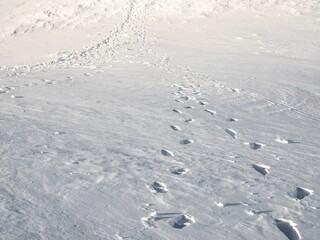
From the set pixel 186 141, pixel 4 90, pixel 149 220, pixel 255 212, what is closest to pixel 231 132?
pixel 186 141

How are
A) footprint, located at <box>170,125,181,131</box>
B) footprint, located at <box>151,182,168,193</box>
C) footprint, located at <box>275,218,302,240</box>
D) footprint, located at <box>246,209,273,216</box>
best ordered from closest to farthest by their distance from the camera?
footprint, located at <box>275,218,302,240</box>
footprint, located at <box>246,209,273,216</box>
footprint, located at <box>151,182,168,193</box>
footprint, located at <box>170,125,181,131</box>

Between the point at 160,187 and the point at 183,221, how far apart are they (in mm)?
569

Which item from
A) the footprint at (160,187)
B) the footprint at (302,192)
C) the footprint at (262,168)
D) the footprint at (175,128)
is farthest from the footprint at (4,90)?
the footprint at (302,192)

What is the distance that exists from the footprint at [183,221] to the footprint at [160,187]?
42cm

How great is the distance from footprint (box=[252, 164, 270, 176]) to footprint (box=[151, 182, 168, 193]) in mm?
1114

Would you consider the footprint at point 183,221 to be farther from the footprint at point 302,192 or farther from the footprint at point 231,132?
the footprint at point 231,132

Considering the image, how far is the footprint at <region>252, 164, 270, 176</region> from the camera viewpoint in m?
3.92

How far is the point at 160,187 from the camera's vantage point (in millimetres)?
3518

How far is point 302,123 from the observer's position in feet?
18.1

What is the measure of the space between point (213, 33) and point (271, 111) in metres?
7.68

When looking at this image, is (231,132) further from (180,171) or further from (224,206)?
(224,206)

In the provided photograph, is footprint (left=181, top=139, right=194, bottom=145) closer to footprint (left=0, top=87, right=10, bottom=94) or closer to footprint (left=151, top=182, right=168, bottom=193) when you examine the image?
footprint (left=151, top=182, right=168, bottom=193)

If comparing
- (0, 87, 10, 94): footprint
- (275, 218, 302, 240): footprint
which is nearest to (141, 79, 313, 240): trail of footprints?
(275, 218, 302, 240): footprint

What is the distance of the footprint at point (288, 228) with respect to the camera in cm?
288
